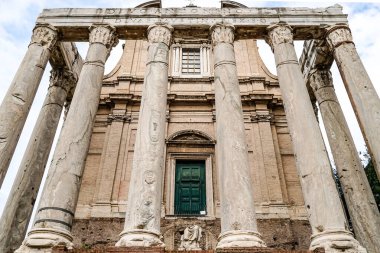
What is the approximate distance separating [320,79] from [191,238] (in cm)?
796

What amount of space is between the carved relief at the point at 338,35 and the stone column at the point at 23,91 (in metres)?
9.92

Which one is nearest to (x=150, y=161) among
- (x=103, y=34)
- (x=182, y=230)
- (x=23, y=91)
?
(x=23, y=91)

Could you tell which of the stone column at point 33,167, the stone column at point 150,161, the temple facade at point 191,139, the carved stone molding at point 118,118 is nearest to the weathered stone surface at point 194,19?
the temple facade at point 191,139

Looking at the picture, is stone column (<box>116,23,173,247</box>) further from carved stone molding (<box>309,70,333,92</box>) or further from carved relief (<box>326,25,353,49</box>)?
carved stone molding (<box>309,70,333,92</box>)

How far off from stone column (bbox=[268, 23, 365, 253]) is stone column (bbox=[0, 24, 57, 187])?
26.3 ft

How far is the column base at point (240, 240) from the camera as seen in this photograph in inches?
318

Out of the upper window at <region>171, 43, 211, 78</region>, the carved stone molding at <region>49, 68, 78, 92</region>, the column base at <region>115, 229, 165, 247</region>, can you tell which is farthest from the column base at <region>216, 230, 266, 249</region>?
the upper window at <region>171, 43, 211, 78</region>

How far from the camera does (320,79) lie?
47.1ft

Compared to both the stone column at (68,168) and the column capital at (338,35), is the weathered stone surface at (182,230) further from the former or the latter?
the column capital at (338,35)

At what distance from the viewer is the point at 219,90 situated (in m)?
11.4

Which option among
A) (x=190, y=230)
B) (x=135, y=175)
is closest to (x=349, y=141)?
(x=190, y=230)

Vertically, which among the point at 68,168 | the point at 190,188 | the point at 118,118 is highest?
the point at 118,118

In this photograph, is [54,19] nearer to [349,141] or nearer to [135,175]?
[135,175]

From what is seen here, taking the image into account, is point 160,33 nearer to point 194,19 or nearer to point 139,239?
point 194,19
